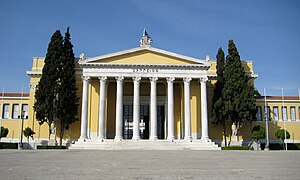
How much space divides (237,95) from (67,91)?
797 inches

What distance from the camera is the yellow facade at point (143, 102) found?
38972 millimetres

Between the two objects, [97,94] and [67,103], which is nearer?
[67,103]

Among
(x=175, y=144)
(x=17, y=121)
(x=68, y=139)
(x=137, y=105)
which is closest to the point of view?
(x=175, y=144)

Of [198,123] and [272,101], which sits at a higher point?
[272,101]

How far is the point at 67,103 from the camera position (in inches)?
1406

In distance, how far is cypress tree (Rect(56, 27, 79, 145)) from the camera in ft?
116

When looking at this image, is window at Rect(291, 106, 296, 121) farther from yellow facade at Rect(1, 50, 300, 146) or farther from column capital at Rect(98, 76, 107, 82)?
column capital at Rect(98, 76, 107, 82)

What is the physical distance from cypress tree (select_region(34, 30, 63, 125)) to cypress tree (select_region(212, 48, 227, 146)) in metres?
19.8

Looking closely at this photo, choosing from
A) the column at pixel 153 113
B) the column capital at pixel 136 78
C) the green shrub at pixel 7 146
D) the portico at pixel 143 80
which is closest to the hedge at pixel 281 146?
the portico at pixel 143 80

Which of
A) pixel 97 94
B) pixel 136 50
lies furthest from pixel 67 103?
pixel 136 50

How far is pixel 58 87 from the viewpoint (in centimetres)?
3553

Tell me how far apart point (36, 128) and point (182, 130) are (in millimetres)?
19163

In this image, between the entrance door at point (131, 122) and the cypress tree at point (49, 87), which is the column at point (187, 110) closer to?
the entrance door at point (131, 122)

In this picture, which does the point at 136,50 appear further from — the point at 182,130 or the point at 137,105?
the point at 182,130
